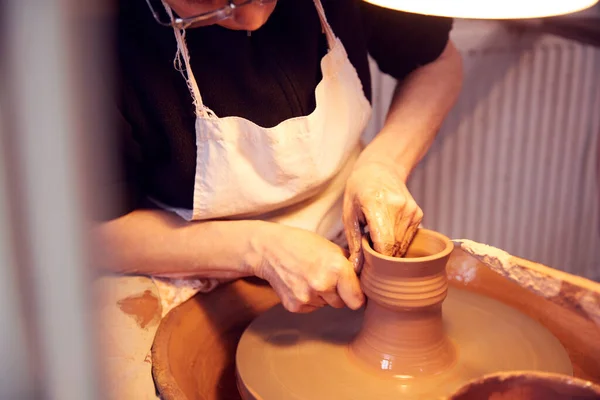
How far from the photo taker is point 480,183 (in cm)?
228

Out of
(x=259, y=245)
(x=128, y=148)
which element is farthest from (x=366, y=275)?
(x=128, y=148)

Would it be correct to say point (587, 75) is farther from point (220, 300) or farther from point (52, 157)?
point (52, 157)

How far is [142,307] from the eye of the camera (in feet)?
3.83

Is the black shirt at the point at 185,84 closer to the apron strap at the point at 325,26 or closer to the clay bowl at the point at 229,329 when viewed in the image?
the apron strap at the point at 325,26

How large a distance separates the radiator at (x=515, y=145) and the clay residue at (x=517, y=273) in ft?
4.01

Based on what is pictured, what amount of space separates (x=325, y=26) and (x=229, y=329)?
0.67 metres

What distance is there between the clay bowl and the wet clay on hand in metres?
0.09

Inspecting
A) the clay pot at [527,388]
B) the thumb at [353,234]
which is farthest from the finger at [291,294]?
the clay pot at [527,388]

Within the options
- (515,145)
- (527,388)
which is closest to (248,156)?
(527,388)

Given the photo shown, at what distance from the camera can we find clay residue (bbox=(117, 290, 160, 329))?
1.15m

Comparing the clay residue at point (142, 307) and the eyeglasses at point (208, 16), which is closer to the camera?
the eyeglasses at point (208, 16)

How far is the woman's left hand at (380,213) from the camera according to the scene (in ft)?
3.43

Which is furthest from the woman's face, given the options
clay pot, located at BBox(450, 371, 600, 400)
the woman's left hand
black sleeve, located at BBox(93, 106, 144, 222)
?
clay pot, located at BBox(450, 371, 600, 400)

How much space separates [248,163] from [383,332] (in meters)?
0.43
